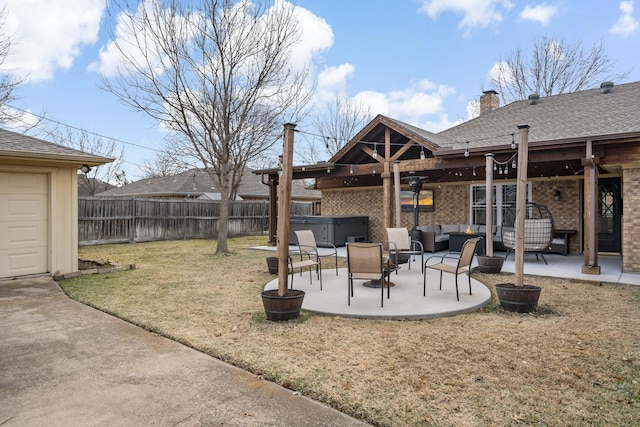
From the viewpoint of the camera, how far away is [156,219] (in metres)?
15.2

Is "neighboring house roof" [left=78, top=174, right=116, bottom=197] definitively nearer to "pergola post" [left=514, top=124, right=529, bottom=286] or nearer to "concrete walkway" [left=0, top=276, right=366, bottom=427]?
"concrete walkway" [left=0, top=276, right=366, bottom=427]

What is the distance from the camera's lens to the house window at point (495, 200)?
11781 mm

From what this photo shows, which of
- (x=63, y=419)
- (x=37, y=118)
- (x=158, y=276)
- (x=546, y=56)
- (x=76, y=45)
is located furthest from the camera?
(x=546, y=56)

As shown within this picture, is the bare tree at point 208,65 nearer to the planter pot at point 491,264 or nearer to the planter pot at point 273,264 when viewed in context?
the planter pot at point 273,264

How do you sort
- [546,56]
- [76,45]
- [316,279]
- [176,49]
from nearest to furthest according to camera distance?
[316,279] < [176,49] < [76,45] < [546,56]

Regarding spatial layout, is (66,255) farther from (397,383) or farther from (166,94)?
(397,383)

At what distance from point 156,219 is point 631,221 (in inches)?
567

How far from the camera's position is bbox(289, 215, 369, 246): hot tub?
40.2 ft

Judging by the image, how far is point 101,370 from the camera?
312 cm

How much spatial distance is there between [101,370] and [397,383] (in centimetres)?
229

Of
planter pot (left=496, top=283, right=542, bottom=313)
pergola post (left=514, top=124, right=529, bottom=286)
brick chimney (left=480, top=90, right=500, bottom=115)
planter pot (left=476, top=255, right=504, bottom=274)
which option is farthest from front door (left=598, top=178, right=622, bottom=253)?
A: planter pot (left=496, top=283, right=542, bottom=313)

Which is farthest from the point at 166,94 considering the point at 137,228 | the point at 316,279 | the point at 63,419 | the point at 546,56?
the point at 546,56

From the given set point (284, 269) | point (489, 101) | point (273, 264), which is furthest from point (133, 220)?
point (489, 101)

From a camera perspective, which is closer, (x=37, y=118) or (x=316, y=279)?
(x=316, y=279)
